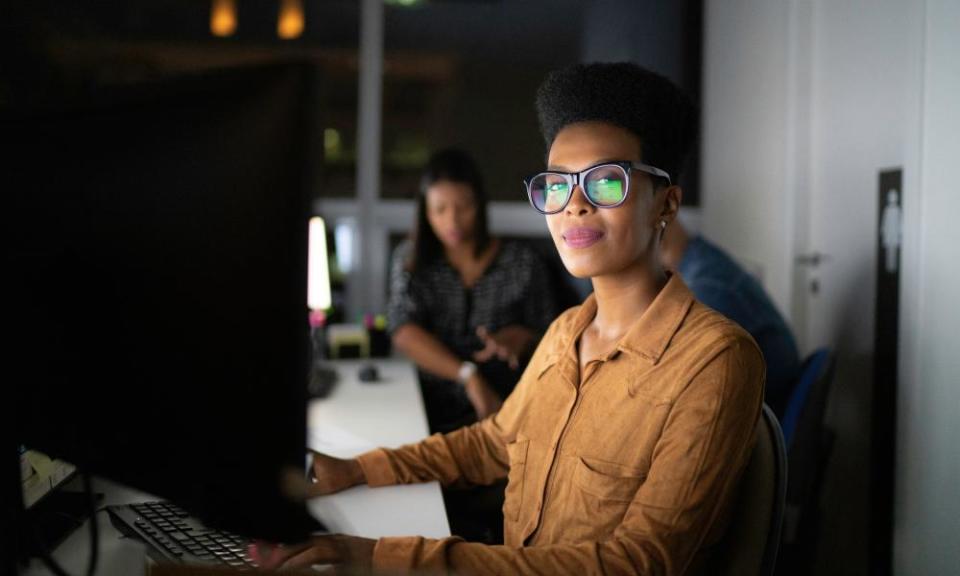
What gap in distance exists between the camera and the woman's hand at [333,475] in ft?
4.35

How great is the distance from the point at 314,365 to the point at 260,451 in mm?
1947

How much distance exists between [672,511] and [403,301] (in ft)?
6.13

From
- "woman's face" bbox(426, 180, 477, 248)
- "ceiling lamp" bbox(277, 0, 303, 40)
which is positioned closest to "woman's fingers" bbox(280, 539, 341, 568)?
"woman's face" bbox(426, 180, 477, 248)

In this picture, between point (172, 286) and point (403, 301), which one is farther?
point (403, 301)

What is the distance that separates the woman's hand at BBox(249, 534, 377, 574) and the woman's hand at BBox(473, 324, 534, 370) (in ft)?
5.14

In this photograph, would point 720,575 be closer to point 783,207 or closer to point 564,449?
point 564,449

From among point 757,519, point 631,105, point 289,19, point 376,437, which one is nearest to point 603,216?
point 631,105

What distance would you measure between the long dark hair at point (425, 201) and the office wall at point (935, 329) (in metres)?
1.33

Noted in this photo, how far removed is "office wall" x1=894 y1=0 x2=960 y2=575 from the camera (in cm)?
173

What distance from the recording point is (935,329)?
1824 mm

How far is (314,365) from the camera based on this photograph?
257 cm

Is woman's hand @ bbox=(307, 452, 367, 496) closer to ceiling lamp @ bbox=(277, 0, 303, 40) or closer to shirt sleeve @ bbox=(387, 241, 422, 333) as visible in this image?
shirt sleeve @ bbox=(387, 241, 422, 333)

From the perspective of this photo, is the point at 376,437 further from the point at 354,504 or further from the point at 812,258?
the point at 812,258

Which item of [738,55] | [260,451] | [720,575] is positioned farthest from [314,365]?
[738,55]
